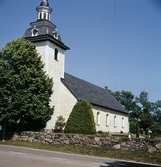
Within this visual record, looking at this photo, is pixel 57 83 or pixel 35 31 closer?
pixel 35 31

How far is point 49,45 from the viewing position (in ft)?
97.9

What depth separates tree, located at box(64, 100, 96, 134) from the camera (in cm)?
2547

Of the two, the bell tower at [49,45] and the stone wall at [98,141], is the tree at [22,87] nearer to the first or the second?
the stone wall at [98,141]

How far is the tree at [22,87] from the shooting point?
70.4ft

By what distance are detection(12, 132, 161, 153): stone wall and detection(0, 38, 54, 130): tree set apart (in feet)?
6.66

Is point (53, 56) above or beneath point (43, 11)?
beneath

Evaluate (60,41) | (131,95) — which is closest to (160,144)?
(60,41)

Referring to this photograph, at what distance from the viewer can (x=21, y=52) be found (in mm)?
22562

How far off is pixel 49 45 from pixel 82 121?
11.2 meters

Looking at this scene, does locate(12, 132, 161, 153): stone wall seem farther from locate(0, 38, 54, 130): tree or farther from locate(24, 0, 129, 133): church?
locate(24, 0, 129, 133): church

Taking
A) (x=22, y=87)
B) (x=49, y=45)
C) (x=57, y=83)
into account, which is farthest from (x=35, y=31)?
(x=22, y=87)

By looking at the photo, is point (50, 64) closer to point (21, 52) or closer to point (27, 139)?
point (21, 52)

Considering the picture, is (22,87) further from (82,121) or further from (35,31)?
(35,31)

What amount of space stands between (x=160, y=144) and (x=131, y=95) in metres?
67.5
